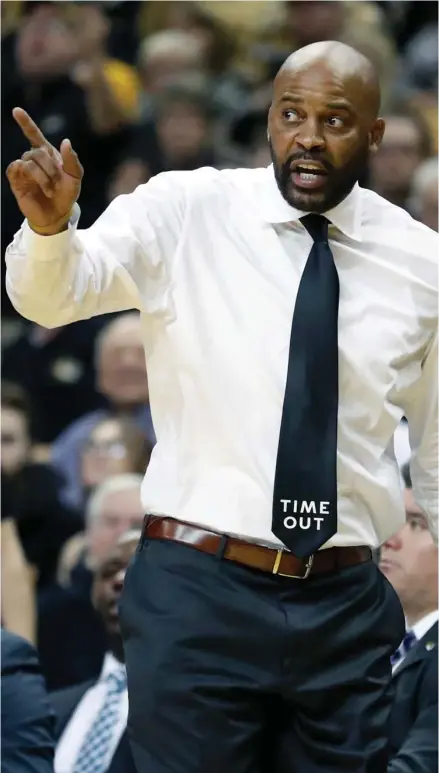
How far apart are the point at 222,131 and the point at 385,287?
359 centimetres

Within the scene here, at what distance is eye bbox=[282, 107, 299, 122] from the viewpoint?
7.29 feet

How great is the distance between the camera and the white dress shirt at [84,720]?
374 cm

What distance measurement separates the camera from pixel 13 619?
4309 millimetres

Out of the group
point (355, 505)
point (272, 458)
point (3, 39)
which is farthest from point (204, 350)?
point (3, 39)

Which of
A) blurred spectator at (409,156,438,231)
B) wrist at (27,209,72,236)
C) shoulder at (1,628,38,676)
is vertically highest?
blurred spectator at (409,156,438,231)

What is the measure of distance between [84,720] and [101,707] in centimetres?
5

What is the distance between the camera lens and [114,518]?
13.7 feet

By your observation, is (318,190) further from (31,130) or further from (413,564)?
(413,564)

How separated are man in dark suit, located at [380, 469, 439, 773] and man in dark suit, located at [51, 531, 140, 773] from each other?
0.69 meters

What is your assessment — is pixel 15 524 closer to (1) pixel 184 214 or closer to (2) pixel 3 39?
(2) pixel 3 39

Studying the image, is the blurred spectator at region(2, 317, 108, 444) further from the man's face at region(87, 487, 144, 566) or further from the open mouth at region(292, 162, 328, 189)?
the open mouth at region(292, 162, 328, 189)

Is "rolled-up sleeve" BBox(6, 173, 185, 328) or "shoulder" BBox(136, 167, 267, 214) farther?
"shoulder" BBox(136, 167, 267, 214)

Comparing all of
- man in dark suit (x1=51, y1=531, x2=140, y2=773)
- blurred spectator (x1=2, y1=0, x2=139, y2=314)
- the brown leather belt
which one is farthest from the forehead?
blurred spectator (x1=2, y1=0, x2=139, y2=314)

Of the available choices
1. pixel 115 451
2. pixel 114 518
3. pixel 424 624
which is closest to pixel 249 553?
pixel 424 624
